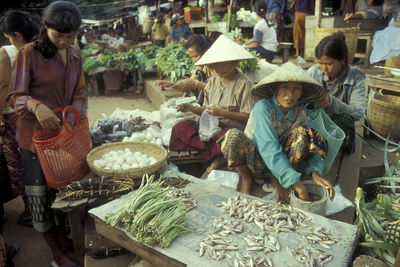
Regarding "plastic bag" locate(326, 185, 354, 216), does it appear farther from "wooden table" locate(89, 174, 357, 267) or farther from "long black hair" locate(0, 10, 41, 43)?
"long black hair" locate(0, 10, 41, 43)

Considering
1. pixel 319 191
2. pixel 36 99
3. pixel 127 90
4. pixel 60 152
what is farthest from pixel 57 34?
pixel 127 90

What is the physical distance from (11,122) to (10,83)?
51cm

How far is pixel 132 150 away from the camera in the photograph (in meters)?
3.30

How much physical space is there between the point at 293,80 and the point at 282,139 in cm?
52

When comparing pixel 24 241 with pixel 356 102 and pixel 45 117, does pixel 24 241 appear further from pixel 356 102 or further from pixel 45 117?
pixel 356 102

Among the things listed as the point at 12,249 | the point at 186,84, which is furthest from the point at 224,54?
the point at 12,249

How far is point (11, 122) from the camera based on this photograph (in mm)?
2928

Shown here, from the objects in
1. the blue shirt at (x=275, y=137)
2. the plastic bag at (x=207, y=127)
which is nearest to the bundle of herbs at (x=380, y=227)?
the blue shirt at (x=275, y=137)

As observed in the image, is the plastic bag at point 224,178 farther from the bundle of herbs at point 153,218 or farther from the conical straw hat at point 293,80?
the conical straw hat at point 293,80

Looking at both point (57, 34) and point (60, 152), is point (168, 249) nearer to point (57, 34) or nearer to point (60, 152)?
point (60, 152)

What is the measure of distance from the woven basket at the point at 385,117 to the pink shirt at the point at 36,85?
3393 mm

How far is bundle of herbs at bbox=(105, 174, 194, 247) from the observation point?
74.7 inches

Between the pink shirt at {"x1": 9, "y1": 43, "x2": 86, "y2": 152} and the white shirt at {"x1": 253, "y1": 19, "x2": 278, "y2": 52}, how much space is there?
160 inches

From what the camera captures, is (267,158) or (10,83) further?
(10,83)
